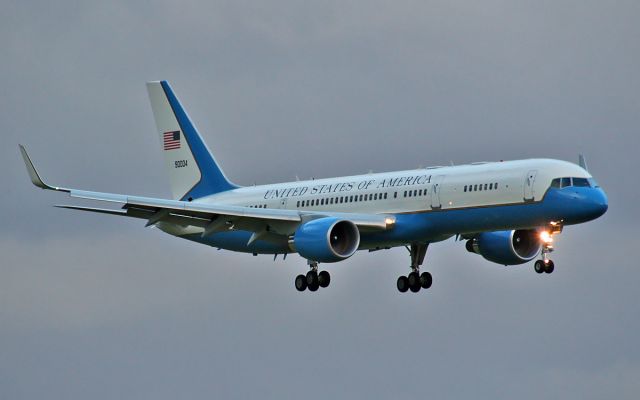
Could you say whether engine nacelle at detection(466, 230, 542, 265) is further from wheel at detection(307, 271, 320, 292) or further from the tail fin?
the tail fin

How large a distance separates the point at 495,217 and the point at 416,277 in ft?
29.8

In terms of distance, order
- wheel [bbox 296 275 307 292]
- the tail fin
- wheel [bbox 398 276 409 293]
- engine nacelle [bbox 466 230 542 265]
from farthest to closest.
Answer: the tail fin, wheel [bbox 398 276 409 293], engine nacelle [bbox 466 230 542 265], wheel [bbox 296 275 307 292]

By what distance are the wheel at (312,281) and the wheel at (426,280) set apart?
4.99 meters

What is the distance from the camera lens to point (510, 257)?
8425cm

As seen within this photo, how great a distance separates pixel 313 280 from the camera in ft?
275

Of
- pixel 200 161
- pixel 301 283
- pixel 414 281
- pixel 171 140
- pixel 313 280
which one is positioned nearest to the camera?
pixel 313 280

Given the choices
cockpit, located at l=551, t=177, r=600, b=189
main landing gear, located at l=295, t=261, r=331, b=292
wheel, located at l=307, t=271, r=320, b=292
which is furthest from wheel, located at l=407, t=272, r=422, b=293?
cockpit, located at l=551, t=177, r=600, b=189

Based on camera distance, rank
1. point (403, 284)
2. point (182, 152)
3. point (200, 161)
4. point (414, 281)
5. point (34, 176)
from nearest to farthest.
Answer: point (34, 176)
point (414, 281)
point (403, 284)
point (200, 161)
point (182, 152)

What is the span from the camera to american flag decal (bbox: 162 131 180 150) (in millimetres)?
94500

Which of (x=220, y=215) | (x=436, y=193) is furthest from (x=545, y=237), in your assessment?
(x=220, y=215)

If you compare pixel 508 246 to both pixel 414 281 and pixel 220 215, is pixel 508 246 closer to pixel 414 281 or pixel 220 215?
pixel 414 281

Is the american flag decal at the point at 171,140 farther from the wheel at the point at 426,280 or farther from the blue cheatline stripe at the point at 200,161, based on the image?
the wheel at the point at 426,280

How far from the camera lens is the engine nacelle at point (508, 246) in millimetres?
84188

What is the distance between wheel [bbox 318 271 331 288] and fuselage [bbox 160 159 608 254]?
84.6 inches
